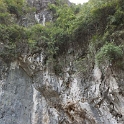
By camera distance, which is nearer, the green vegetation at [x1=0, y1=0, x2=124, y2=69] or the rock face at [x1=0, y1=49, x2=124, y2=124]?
the rock face at [x1=0, y1=49, x2=124, y2=124]

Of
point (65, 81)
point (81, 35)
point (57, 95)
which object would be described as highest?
point (81, 35)

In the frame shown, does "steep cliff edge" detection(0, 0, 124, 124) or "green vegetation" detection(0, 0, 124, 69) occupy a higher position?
"green vegetation" detection(0, 0, 124, 69)

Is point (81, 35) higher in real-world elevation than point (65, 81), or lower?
higher

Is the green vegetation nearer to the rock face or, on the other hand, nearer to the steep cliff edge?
the steep cliff edge

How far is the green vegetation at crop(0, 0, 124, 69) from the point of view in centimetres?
590

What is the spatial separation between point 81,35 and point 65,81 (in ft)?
6.37

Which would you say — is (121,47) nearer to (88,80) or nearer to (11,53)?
(88,80)

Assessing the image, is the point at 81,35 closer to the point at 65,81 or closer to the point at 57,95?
the point at 65,81

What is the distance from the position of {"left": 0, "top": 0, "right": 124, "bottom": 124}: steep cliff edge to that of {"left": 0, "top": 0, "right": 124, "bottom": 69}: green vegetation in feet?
0.11

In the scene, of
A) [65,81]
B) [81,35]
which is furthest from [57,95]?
[81,35]

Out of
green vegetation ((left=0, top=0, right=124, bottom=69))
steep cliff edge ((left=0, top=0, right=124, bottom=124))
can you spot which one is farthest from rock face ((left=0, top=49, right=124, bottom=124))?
green vegetation ((left=0, top=0, right=124, bottom=69))

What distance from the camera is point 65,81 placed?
6.76 m

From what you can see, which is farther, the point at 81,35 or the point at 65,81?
the point at 81,35

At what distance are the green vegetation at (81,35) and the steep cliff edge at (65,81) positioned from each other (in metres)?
0.03
